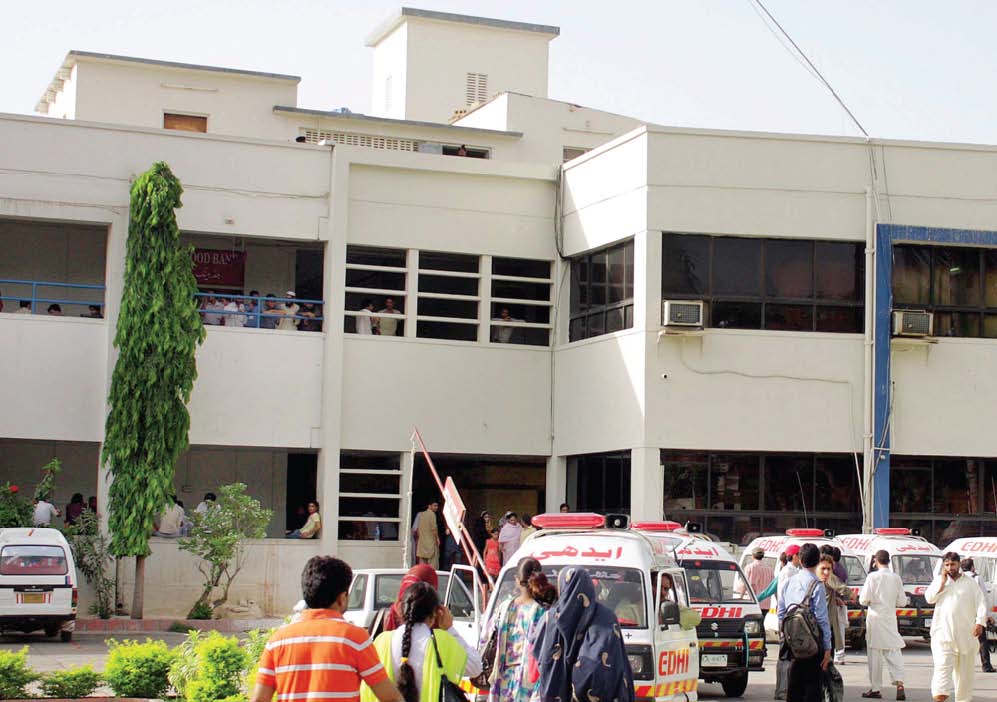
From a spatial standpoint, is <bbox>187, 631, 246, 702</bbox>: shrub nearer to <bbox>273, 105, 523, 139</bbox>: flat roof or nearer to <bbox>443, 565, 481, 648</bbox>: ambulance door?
<bbox>443, 565, 481, 648</bbox>: ambulance door

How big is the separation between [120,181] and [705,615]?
49.3 ft

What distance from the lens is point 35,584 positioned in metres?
23.8

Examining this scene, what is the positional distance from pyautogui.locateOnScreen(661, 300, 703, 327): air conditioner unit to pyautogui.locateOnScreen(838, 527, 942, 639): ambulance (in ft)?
15.5

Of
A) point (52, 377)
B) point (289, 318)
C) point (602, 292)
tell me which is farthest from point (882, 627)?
point (52, 377)

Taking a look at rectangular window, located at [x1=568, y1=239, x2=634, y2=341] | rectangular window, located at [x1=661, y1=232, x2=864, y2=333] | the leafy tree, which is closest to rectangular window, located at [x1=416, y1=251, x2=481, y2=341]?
rectangular window, located at [x1=568, y1=239, x2=634, y2=341]

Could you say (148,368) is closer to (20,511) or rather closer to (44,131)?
(20,511)

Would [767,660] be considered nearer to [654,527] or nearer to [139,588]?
[654,527]

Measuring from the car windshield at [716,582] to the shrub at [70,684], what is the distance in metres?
7.54

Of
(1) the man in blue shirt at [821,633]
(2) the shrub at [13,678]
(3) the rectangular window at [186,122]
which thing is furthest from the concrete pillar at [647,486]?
(3) the rectangular window at [186,122]

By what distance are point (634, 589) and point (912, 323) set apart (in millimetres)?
14938

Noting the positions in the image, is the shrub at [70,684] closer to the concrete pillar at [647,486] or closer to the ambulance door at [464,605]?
the ambulance door at [464,605]

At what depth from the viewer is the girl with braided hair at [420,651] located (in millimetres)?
9242

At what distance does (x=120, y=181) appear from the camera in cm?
2895

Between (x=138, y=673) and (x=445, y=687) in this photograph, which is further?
(x=138, y=673)
